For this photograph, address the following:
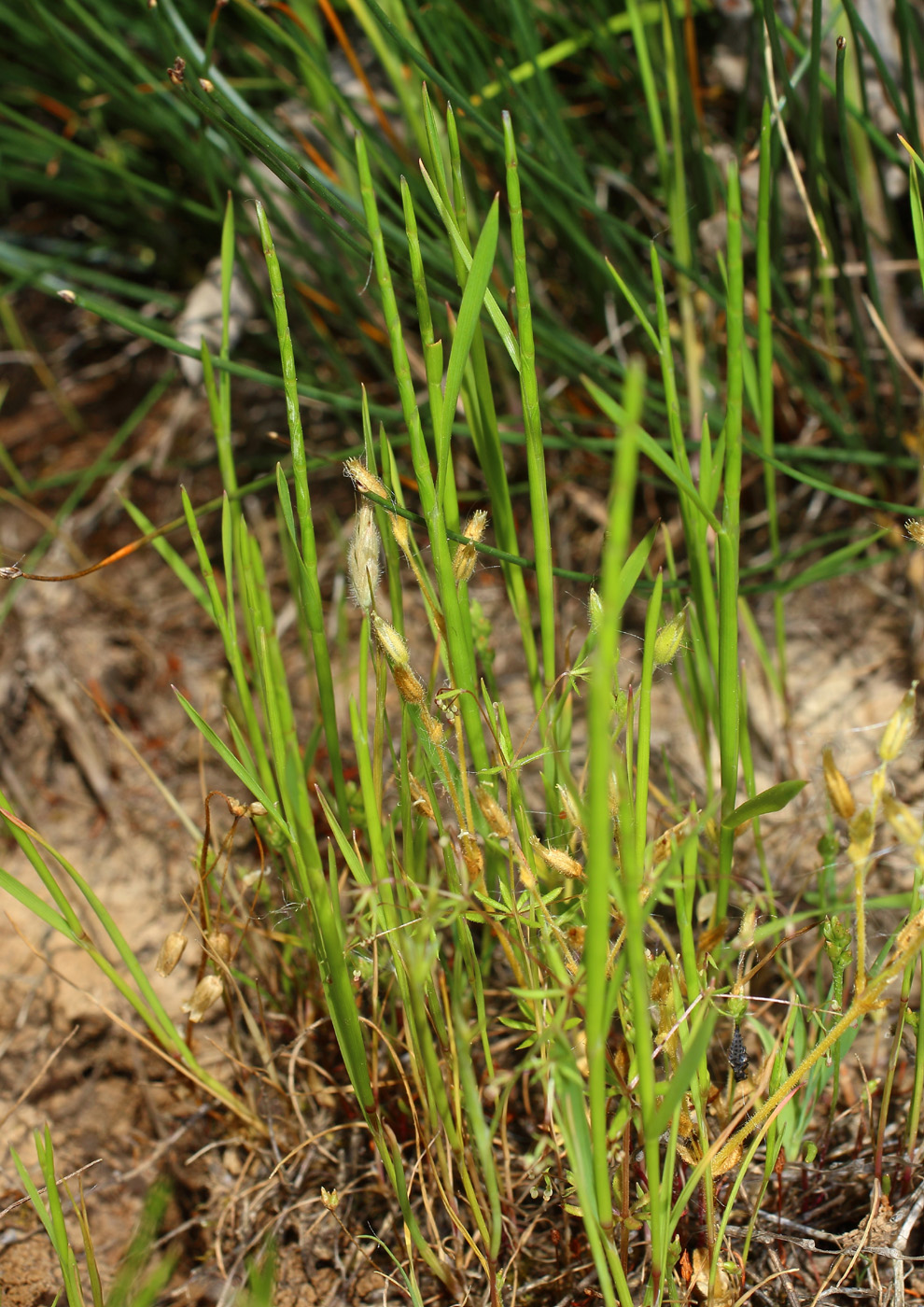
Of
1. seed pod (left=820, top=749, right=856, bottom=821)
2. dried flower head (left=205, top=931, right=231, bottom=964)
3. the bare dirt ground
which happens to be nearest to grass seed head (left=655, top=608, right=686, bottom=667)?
seed pod (left=820, top=749, right=856, bottom=821)

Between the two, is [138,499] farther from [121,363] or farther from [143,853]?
[143,853]

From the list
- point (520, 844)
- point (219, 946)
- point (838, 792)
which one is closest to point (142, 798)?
point (219, 946)

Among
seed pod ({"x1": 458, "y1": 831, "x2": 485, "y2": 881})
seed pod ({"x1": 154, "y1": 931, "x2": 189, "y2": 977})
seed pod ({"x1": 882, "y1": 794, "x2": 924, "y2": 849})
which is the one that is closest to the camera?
seed pod ({"x1": 882, "y1": 794, "x2": 924, "y2": 849})

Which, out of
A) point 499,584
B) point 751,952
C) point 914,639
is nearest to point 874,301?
point 914,639

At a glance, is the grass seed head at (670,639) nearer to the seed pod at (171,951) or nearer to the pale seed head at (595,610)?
the pale seed head at (595,610)

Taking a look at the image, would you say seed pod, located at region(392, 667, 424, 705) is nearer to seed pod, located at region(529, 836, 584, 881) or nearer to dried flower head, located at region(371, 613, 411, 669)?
dried flower head, located at region(371, 613, 411, 669)
